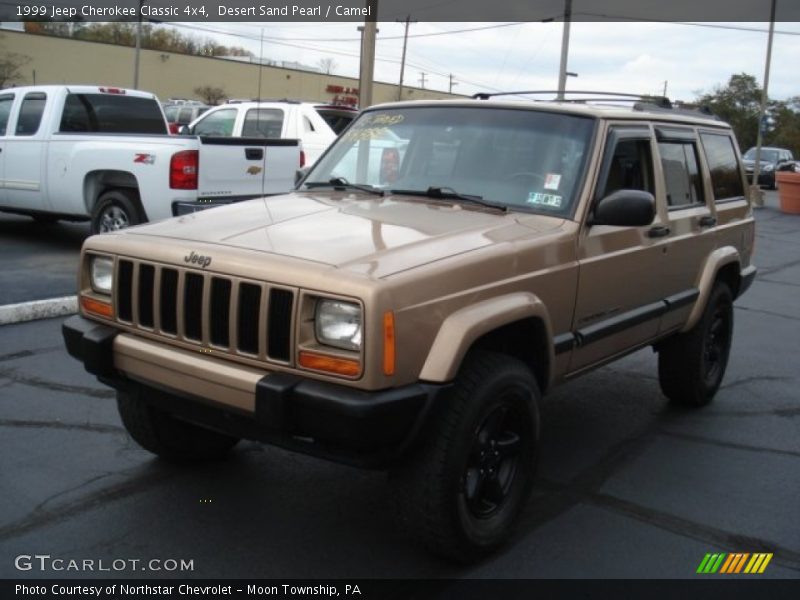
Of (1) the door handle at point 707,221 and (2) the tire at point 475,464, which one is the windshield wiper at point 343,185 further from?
(1) the door handle at point 707,221

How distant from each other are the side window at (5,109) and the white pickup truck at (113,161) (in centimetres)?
1

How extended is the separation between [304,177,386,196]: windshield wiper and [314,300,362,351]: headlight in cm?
154

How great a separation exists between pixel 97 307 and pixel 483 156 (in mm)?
2049

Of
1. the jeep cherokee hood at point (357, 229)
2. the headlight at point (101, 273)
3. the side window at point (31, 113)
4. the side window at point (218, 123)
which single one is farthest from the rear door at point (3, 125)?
the headlight at point (101, 273)

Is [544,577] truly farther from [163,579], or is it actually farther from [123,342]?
[123,342]

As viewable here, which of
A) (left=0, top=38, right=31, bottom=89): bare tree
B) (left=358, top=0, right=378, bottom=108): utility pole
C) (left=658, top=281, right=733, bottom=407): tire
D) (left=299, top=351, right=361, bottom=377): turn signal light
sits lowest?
(left=658, top=281, right=733, bottom=407): tire

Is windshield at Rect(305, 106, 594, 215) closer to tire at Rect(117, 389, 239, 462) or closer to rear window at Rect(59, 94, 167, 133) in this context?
tire at Rect(117, 389, 239, 462)

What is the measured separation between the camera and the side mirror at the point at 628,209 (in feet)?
13.0

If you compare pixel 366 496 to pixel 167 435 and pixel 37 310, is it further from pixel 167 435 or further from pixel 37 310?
pixel 37 310

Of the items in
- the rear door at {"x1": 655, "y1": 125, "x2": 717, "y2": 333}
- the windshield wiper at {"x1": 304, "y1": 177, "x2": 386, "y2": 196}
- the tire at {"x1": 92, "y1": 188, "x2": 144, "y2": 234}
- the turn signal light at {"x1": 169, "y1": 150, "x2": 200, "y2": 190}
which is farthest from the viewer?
the tire at {"x1": 92, "y1": 188, "x2": 144, "y2": 234}

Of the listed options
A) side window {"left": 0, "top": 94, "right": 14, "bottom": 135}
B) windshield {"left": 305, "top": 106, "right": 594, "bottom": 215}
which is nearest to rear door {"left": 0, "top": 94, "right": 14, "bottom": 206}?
side window {"left": 0, "top": 94, "right": 14, "bottom": 135}

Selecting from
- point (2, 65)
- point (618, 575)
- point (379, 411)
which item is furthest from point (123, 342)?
point (2, 65)

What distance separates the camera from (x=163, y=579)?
10.9 feet

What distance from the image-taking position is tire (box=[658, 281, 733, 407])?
18.4 ft
